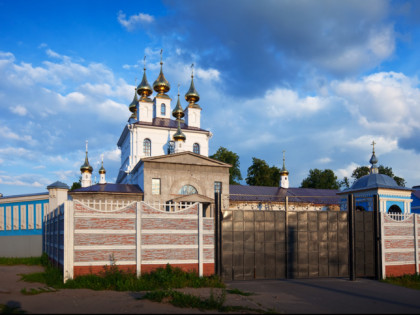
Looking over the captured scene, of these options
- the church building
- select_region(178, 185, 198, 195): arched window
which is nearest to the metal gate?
the church building

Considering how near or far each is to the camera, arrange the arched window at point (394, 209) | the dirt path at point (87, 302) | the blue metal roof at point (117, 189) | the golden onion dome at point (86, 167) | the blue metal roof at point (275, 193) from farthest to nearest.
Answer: the golden onion dome at point (86, 167) < the blue metal roof at point (275, 193) < the blue metal roof at point (117, 189) < the arched window at point (394, 209) < the dirt path at point (87, 302)

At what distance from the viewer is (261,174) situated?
50.4 metres

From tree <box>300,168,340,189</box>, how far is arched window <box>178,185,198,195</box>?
32.8 metres

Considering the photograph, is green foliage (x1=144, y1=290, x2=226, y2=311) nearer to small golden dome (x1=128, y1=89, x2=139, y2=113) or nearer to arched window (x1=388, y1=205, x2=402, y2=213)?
arched window (x1=388, y1=205, x2=402, y2=213)

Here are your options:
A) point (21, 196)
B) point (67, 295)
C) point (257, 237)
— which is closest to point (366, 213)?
point (257, 237)

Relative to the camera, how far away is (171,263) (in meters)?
11.7

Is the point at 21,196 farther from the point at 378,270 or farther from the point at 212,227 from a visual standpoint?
the point at 378,270

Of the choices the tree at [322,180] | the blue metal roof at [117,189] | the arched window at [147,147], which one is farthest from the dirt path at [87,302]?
the tree at [322,180]

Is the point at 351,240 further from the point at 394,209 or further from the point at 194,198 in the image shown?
the point at 194,198

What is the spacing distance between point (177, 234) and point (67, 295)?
12.0ft

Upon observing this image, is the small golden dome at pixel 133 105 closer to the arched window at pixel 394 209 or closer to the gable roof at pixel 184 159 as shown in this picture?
the gable roof at pixel 184 159

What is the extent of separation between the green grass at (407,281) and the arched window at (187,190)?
15.8 meters

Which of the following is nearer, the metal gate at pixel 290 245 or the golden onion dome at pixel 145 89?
the metal gate at pixel 290 245

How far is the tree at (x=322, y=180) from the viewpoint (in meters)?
55.2
